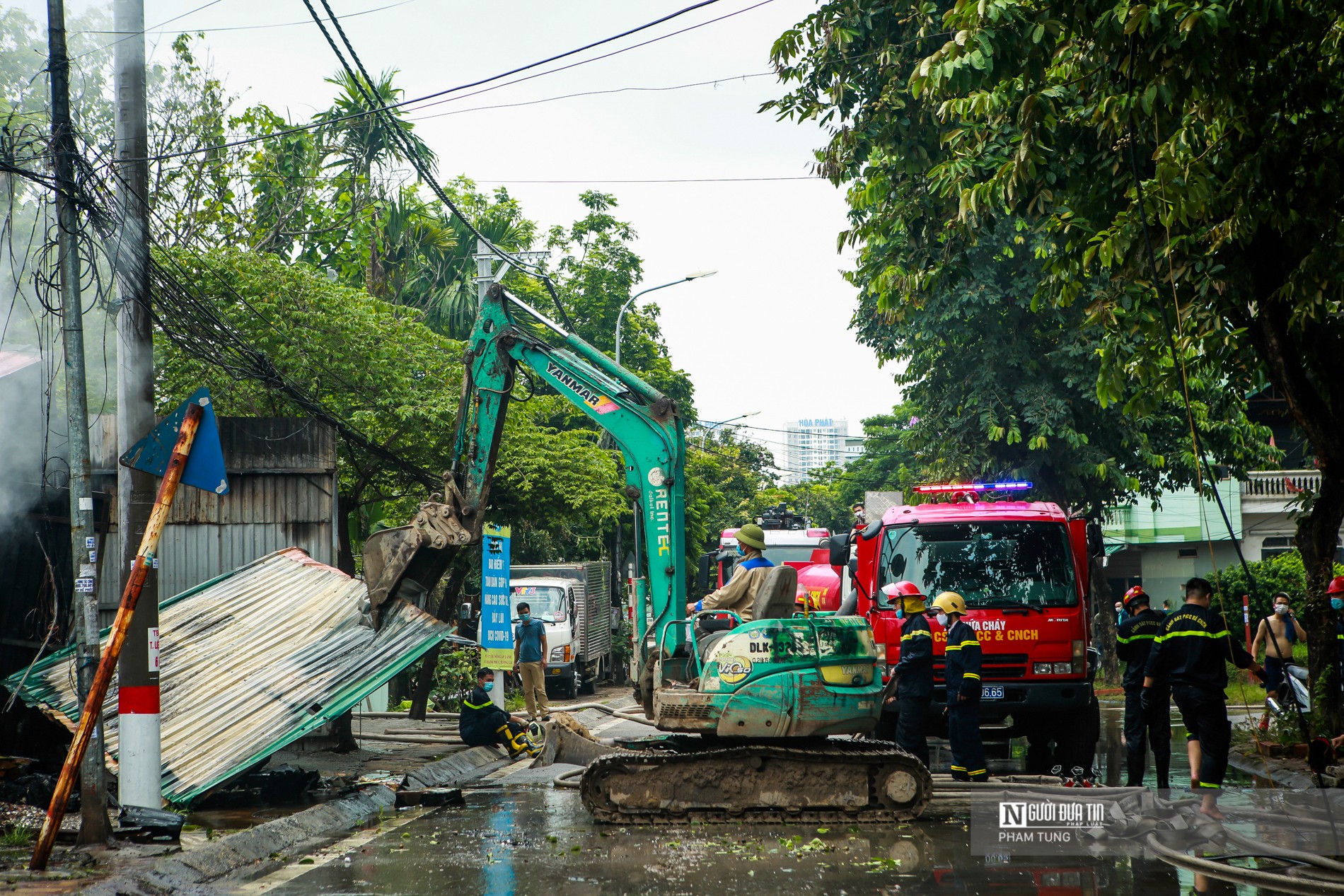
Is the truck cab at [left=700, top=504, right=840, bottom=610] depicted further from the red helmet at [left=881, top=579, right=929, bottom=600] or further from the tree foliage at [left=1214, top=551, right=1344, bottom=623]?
the tree foliage at [left=1214, top=551, right=1344, bottom=623]

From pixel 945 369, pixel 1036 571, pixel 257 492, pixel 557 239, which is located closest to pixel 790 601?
pixel 1036 571

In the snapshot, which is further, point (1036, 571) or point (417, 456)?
point (417, 456)

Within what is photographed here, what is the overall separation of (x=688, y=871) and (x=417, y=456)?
13.3m

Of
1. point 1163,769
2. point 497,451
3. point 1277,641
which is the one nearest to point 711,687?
point 497,451

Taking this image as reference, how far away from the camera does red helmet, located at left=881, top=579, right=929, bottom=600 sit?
1148 cm

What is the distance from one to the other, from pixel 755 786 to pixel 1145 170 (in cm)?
673

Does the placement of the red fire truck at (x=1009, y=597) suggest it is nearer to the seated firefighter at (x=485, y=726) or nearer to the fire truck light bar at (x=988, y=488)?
the fire truck light bar at (x=988, y=488)

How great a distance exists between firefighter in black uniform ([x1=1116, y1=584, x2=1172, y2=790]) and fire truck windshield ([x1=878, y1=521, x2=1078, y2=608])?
1122 mm

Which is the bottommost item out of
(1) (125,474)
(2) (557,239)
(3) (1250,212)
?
(1) (125,474)

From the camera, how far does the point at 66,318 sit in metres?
8.79

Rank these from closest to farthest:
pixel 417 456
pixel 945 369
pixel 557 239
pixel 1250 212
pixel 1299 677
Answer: pixel 1250 212
pixel 1299 677
pixel 417 456
pixel 945 369
pixel 557 239

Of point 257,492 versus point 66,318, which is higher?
point 66,318

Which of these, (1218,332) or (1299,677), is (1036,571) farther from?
(1299,677)

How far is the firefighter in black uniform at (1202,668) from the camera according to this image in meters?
10.0
